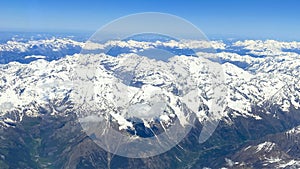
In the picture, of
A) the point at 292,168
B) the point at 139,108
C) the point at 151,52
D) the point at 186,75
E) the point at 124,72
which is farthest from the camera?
the point at 292,168

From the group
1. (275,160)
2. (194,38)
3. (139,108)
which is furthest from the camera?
(275,160)

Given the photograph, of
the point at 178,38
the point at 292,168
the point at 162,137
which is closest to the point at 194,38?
the point at 178,38

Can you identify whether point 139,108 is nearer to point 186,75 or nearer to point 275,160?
point 186,75

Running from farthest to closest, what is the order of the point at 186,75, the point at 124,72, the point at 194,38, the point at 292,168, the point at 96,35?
the point at 292,168, the point at 186,75, the point at 124,72, the point at 194,38, the point at 96,35

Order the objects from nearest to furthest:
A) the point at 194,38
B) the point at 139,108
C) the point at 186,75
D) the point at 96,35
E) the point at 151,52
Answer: the point at 96,35 < the point at 194,38 < the point at 151,52 < the point at 186,75 < the point at 139,108

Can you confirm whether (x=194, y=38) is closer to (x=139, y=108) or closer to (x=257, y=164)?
(x=139, y=108)

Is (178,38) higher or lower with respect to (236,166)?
higher

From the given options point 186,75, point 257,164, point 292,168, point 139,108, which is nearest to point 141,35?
point 186,75

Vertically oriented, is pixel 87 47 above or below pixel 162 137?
above

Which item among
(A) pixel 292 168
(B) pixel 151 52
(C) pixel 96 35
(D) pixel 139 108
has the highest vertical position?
(C) pixel 96 35

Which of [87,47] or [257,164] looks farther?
[257,164]
